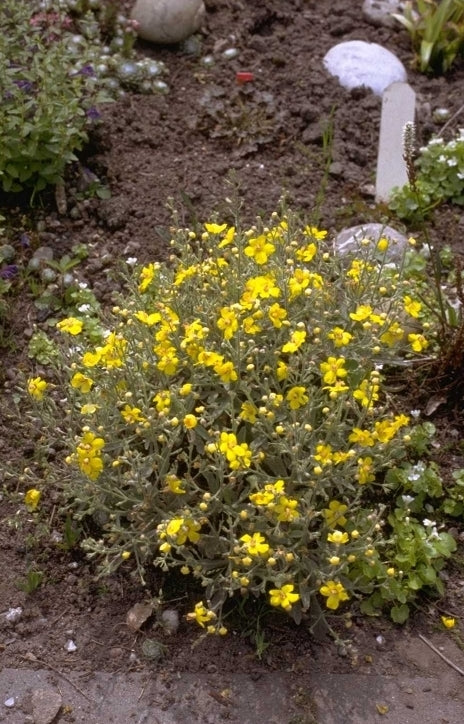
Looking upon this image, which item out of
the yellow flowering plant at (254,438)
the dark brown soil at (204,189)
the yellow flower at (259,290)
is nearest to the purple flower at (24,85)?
the dark brown soil at (204,189)

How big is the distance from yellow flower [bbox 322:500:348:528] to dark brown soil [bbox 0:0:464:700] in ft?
1.18

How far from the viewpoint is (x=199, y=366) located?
2744mm

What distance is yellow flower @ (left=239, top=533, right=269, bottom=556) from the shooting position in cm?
241

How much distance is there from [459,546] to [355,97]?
263cm

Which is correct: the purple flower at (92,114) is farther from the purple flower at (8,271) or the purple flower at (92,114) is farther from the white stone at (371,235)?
the white stone at (371,235)

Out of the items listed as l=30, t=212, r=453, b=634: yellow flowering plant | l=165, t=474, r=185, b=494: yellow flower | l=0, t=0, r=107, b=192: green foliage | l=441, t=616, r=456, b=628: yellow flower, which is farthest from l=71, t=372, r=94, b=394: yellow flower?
l=0, t=0, r=107, b=192: green foliage

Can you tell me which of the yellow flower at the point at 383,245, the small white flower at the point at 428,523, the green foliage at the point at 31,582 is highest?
the yellow flower at the point at 383,245

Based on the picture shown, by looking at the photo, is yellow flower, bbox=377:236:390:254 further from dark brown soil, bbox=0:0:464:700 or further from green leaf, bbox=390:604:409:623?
green leaf, bbox=390:604:409:623

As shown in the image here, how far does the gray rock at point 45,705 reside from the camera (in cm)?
258

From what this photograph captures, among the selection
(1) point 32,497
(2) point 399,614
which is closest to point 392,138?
(2) point 399,614

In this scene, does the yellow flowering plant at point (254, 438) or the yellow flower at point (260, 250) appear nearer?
the yellow flowering plant at point (254, 438)

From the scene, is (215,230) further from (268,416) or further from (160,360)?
(268,416)

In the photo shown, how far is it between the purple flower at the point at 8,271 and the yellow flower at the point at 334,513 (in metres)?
1.76

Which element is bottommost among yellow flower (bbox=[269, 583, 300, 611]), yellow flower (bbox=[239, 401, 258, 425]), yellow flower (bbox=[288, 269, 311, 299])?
yellow flower (bbox=[269, 583, 300, 611])
